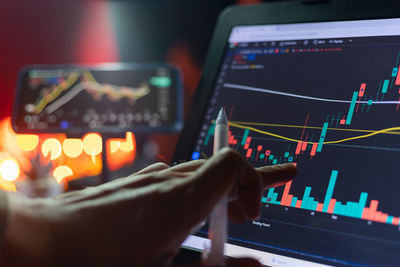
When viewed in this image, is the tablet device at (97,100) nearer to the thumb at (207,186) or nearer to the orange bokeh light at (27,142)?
the thumb at (207,186)

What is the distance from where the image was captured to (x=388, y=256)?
0.39 m

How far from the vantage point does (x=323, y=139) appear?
470 mm

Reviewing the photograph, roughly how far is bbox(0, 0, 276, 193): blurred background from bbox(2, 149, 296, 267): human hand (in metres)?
1.65

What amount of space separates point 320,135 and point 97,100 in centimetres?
78

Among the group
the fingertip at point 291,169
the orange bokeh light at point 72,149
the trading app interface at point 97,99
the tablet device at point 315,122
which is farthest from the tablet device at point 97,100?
the orange bokeh light at point 72,149

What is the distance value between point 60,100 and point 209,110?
2.06 ft

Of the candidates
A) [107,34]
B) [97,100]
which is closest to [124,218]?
[97,100]

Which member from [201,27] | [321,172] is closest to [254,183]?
[321,172]

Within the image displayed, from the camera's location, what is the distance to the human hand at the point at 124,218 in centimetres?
30

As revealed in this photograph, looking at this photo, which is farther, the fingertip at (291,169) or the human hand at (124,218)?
the fingertip at (291,169)

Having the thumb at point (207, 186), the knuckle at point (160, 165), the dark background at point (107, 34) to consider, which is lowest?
the knuckle at point (160, 165)

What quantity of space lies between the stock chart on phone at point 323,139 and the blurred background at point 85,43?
1463mm

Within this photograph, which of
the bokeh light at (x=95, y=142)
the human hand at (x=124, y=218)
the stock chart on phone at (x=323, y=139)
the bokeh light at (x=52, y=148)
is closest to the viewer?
the human hand at (x=124, y=218)

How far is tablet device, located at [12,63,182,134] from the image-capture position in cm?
105
